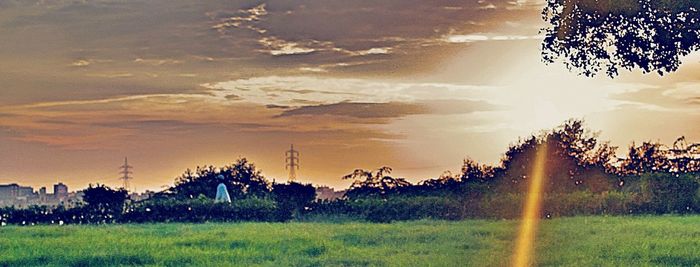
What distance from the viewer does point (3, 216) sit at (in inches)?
1671

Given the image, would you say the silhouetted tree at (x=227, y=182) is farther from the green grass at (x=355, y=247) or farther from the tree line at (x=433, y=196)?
the green grass at (x=355, y=247)

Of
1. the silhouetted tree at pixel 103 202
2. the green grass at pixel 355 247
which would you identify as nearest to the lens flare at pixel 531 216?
the green grass at pixel 355 247

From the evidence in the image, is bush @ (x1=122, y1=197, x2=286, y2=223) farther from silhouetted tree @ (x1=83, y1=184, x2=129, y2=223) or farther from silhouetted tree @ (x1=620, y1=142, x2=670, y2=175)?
silhouetted tree @ (x1=620, y1=142, x2=670, y2=175)

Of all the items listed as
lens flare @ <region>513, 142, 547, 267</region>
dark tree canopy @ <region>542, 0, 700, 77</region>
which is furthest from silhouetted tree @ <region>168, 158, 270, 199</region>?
dark tree canopy @ <region>542, 0, 700, 77</region>

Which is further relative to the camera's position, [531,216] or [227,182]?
[227,182]

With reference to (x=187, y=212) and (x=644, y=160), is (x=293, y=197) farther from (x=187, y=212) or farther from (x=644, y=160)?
(x=644, y=160)

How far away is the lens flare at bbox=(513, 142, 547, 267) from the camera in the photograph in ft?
74.2

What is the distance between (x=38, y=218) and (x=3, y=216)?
1391 mm

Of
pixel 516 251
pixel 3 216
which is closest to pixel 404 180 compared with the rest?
pixel 3 216

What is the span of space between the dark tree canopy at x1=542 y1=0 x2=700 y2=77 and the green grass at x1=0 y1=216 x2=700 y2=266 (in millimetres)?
4346

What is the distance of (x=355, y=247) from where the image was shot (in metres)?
25.1

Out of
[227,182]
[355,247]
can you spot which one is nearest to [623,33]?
[355,247]

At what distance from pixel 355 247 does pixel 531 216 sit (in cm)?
1917

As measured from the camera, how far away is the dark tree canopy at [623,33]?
68.0ft
